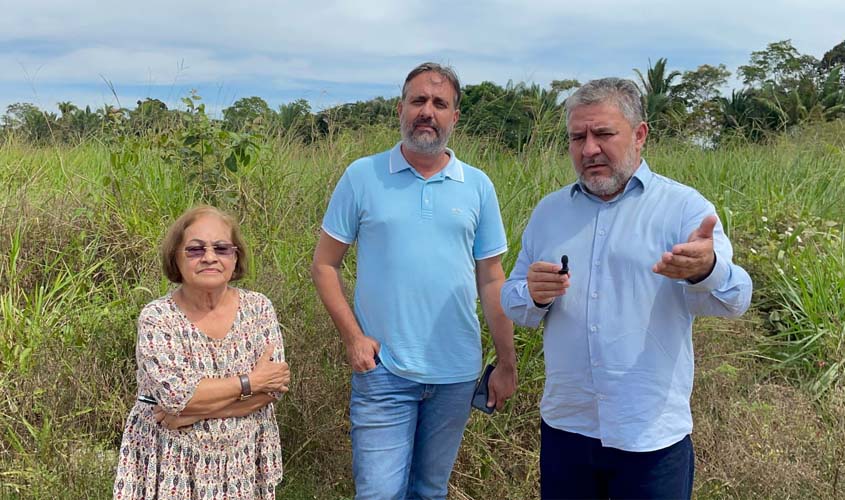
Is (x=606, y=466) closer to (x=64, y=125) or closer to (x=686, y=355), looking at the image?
(x=686, y=355)

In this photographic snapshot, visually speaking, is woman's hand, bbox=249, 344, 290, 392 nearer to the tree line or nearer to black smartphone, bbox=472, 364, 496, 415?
black smartphone, bbox=472, 364, 496, 415

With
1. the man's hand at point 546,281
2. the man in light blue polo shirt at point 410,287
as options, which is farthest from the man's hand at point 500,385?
the man's hand at point 546,281

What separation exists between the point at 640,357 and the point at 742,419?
6.95 ft

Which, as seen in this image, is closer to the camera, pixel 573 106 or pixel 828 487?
pixel 573 106

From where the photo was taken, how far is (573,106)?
2.40 meters

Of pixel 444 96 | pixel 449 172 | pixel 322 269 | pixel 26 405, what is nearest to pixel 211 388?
pixel 322 269

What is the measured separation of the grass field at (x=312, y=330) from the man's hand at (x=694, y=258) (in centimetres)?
203


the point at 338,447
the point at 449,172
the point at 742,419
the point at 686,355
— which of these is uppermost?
the point at 449,172

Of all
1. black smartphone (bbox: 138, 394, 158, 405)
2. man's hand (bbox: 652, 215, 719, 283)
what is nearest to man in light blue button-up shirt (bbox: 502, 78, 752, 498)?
man's hand (bbox: 652, 215, 719, 283)

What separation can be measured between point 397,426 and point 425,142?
117 centimetres

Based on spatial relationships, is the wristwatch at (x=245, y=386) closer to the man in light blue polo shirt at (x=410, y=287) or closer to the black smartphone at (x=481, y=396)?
the man in light blue polo shirt at (x=410, y=287)

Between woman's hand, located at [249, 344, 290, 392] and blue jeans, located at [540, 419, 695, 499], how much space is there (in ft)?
3.39

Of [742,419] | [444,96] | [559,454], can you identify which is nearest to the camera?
[559,454]

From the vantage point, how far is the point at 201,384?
2564 mm
